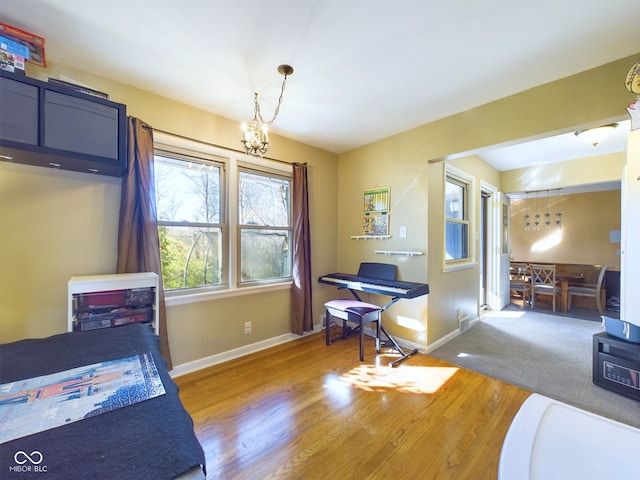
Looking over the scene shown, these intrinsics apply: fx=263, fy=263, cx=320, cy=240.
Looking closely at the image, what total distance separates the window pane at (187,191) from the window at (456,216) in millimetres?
2692

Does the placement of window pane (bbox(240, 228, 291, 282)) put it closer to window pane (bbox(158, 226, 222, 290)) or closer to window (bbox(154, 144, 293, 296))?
window (bbox(154, 144, 293, 296))

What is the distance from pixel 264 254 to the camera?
311 centimetres

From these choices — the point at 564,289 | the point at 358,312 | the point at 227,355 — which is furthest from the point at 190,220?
the point at 564,289

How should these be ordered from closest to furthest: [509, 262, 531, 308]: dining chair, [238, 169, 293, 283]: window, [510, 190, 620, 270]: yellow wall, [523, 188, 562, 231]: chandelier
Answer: [238, 169, 293, 283]: window → [509, 262, 531, 308]: dining chair → [510, 190, 620, 270]: yellow wall → [523, 188, 562, 231]: chandelier

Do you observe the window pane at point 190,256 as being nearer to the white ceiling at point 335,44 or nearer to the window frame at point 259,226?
the window frame at point 259,226

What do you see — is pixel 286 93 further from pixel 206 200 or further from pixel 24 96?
pixel 24 96

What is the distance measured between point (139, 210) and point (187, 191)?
0.51m

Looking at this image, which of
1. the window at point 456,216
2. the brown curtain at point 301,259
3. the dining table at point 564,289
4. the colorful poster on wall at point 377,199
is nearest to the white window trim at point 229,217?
the brown curtain at point 301,259

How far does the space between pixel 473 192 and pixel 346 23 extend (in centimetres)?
319

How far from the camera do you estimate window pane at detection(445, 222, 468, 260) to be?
348 centimetres

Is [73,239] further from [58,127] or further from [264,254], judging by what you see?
[264,254]

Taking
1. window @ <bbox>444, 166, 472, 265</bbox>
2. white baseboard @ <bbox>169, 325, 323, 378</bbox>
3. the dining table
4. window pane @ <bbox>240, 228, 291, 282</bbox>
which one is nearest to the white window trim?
window pane @ <bbox>240, 228, 291, 282</bbox>

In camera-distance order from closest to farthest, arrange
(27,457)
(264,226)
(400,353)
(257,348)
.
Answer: (27,457), (400,353), (257,348), (264,226)

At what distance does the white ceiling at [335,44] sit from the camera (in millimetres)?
1436
